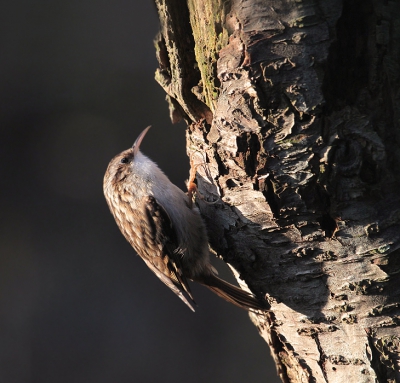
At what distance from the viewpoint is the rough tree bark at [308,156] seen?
1.33 metres

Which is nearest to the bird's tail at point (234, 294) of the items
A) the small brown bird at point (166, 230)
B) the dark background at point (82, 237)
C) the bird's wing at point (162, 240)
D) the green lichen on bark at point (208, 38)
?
the small brown bird at point (166, 230)

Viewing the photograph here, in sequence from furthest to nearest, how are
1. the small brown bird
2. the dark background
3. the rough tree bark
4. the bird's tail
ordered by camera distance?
the dark background → the small brown bird → the bird's tail → the rough tree bark

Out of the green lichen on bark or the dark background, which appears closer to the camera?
the green lichen on bark

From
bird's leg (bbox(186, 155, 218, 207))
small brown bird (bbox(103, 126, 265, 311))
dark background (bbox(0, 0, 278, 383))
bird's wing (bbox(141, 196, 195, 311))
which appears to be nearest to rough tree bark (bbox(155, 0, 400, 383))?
bird's leg (bbox(186, 155, 218, 207))

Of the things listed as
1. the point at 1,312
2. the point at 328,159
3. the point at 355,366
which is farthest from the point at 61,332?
the point at 328,159

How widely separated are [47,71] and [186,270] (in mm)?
2273

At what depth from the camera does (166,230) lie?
230cm

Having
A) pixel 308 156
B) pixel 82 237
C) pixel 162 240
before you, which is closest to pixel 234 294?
pixel 162 240

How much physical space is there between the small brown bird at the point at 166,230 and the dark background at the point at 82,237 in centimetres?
146

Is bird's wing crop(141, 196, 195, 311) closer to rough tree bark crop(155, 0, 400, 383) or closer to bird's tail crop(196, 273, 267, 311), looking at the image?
bird's tail crop(196, 273, 267, 311)

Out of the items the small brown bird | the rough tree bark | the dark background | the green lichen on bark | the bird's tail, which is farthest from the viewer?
the dark background

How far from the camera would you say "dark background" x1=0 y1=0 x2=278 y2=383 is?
3836mm

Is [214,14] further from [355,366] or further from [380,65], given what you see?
[355,366]

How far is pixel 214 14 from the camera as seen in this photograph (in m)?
1.45
